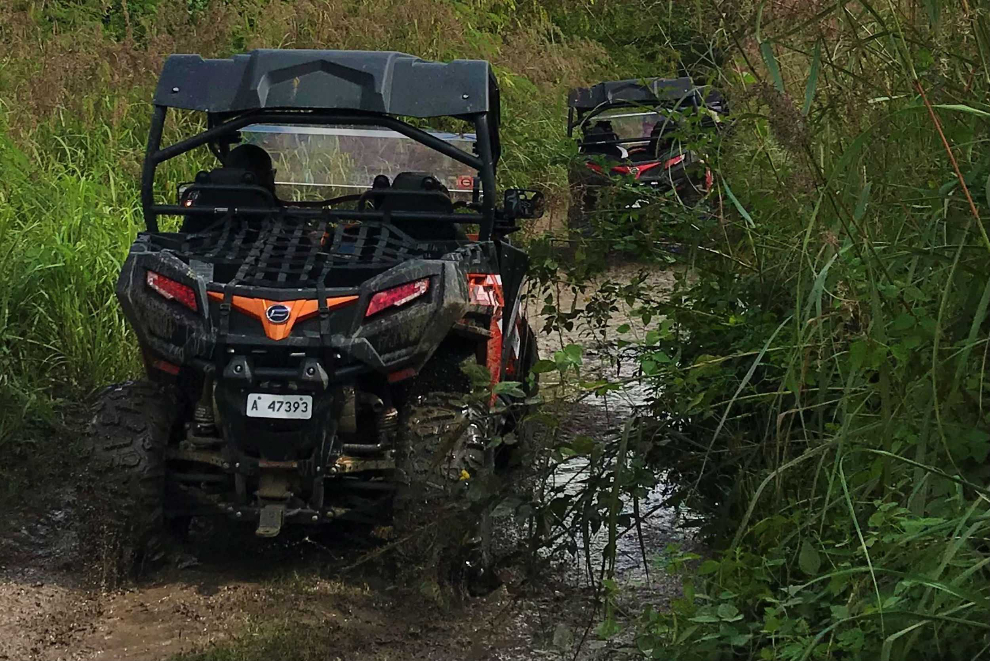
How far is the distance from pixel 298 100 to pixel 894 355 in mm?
2836

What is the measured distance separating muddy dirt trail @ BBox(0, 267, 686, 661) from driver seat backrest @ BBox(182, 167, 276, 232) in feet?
3.85

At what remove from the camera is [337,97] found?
5605 mm

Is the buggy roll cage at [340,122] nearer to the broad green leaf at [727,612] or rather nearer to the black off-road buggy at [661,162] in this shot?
the black off-road buggy at [661,162]

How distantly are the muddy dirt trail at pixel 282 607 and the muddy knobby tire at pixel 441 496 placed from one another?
0.12 m

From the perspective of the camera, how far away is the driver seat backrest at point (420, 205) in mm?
5660

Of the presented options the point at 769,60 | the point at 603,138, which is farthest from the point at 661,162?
the point at 603,138

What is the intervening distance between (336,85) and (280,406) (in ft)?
4.78

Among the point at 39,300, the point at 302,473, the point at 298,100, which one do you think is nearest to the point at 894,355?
the point at 302,473

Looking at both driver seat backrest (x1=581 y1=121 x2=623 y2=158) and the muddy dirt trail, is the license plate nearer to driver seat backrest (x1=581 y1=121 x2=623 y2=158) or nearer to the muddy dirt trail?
the muddy dirt trail

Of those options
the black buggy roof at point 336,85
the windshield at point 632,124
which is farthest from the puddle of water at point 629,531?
the windshield at point 632,124

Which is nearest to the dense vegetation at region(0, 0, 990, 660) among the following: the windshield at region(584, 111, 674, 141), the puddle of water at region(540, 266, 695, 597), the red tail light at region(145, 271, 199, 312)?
the puddle of water at region(540, 266, 695, 597)

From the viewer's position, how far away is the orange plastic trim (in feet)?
15.7

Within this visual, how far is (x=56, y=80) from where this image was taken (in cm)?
1012

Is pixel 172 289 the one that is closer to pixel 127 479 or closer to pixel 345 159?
pixel 127 479
